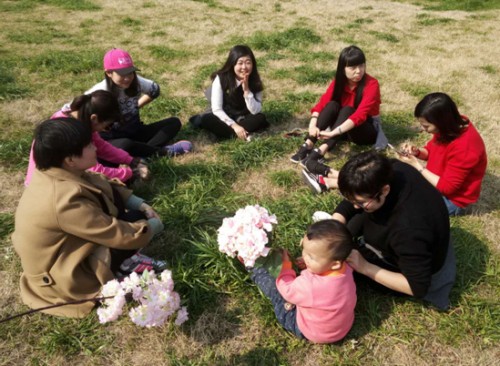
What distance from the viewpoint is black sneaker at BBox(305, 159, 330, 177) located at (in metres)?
3.89

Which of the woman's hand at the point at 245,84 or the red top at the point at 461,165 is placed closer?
the red top at the point at 461,165

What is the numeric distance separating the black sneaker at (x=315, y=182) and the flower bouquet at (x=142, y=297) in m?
2.15

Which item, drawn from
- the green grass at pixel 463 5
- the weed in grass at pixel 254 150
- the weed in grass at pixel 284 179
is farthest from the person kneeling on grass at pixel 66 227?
the green grass at pixel 463 5

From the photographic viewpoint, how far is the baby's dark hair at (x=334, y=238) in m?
2.13

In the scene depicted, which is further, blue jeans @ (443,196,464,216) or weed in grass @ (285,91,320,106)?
weed in grass @ (285,91,320,106)

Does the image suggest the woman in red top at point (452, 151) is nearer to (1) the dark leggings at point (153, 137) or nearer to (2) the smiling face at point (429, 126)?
(2) the smiling face at point (429, 126)

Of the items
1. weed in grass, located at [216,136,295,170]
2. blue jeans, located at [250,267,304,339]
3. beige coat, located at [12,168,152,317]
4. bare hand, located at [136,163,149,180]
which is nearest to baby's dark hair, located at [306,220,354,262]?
blue jeans, located at [250,267,304,339]

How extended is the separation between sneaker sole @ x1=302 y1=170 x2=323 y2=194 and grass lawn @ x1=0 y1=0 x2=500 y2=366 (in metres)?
0.08

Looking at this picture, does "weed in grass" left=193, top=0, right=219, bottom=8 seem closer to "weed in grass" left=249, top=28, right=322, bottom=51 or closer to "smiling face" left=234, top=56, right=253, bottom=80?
"weed in grass" left=249, top=28, right=322, bottom=51

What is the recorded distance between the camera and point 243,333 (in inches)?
101

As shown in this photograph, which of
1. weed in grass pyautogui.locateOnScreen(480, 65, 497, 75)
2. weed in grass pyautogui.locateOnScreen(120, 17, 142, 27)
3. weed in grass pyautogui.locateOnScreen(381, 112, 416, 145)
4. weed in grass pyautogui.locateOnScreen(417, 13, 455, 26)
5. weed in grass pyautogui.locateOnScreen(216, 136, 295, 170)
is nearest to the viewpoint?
weed in grass pyautogui.locateOnScreen(216, 136, 295, 170)

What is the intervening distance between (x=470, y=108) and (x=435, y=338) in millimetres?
4419

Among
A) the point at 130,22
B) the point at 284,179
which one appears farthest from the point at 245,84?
the point at 130,22

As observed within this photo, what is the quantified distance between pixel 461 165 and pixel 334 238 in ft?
5.64
